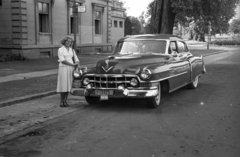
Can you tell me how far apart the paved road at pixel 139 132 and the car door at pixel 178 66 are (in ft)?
1.91

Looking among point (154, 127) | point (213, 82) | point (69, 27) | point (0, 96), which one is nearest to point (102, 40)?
point (69, 27)

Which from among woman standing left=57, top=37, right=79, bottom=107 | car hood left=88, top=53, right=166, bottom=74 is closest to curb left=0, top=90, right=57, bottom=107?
woman standing left=57, top=37, right=79, bottom=107

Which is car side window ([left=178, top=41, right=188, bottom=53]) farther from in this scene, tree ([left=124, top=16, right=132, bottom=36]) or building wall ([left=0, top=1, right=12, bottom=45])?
tree ([left=124, top=16, right=132, bottom=36])

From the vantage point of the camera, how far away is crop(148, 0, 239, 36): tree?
19500mm

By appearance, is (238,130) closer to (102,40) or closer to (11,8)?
(11,8)

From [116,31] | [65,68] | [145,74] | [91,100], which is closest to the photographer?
[145,74]

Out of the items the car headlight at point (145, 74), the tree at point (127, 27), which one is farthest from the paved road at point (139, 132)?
the tree at point (127, 27)

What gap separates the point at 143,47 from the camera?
8711 millimetres

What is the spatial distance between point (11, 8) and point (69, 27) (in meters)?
6.27

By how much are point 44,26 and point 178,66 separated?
16987 millimetres

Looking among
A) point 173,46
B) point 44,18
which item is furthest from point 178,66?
point 44,18

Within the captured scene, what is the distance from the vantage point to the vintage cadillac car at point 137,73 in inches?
280

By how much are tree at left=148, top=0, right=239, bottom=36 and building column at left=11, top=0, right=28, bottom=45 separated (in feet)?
27.4

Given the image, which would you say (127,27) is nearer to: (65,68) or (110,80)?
(65,68)
